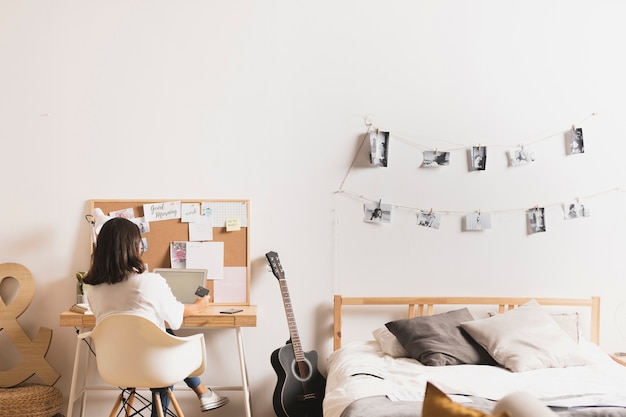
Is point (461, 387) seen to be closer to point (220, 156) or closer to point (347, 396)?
point (347, 396)

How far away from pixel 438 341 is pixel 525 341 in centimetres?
40

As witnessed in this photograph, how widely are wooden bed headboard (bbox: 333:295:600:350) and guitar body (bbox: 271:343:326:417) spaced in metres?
0.23

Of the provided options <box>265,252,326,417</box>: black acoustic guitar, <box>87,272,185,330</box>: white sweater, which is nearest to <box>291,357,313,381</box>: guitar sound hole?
<box>265,252,326,417</box>: black acoustic guitar

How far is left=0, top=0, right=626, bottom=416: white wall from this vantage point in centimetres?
→ 365

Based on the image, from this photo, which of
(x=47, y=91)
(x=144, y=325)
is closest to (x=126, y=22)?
(x=47, y=91)

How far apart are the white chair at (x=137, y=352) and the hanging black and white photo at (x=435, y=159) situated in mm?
1658

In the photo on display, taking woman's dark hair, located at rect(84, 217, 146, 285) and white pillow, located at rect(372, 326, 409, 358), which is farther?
white pillow, located at rect(372, 326, 409, 358)

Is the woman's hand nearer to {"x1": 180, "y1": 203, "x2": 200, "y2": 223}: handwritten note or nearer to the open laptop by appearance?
the open laptop

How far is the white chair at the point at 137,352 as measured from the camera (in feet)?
8.79

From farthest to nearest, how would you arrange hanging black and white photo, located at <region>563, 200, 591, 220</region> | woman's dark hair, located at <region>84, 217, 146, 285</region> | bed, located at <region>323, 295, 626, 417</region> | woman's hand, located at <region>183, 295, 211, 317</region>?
hanging black and white photo, located at <region>563, 200, 591, 220</region> < woman's hand, located at <region>183, 295, 211, 317</region> < woman's dark hair, located at <region>84, 217, 146, 285</region> < bed, located at <region>323, 295, 626, 417</region>

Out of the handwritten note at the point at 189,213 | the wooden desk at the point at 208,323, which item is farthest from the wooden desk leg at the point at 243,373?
the handwritten note at the point at 189,213

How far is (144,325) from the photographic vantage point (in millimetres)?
2662

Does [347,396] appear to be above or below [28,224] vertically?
below

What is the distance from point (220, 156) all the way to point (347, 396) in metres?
1.56
